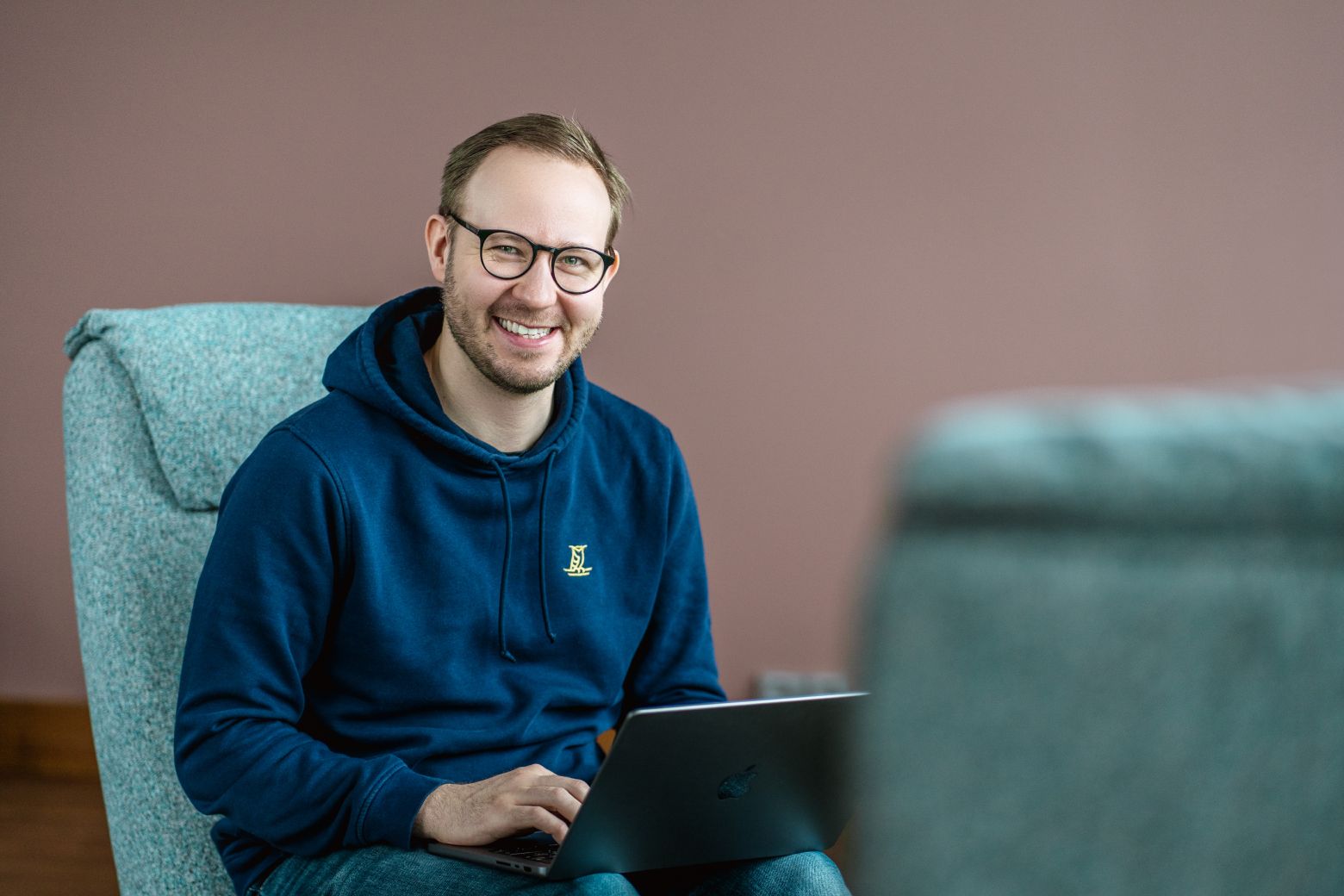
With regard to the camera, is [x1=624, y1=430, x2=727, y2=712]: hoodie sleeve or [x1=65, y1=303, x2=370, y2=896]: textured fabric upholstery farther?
[x1=624, y1=430, x2=727, y2=712]: hoodie sleeve

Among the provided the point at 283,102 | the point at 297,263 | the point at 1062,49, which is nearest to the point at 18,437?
the point at 297,263

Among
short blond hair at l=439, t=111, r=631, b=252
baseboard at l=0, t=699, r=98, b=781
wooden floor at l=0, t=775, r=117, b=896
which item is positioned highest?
short blond hair at l=439, t=111, r=631, b=252

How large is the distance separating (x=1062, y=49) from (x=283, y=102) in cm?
148

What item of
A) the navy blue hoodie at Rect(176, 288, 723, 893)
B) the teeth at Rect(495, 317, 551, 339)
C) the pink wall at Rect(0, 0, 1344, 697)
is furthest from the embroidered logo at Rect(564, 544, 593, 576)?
the pink wall at Rect(0, 0, 1344, 697)

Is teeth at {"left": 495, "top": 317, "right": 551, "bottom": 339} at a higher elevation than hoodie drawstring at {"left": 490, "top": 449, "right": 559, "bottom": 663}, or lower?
higher

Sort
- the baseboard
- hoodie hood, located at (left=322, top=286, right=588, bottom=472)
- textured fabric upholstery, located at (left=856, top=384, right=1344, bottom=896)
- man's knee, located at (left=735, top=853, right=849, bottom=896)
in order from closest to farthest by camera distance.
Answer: textured fabric upholstery, located at (left=856, top=384, right=1344, bottom=896) → man's knee, located at (left=735, top=853, right=849, bottom=896) → hoodie hood, located at (left=322, top=286, right=588, bottom=472) → the baseboard

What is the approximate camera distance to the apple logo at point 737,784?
40.6 inches

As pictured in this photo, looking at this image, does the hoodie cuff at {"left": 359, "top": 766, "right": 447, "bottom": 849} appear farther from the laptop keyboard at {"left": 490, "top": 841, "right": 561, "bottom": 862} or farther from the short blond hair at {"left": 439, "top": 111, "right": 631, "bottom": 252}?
the short blond hair at {"left": 439, "top": 111, "right": 631, "bottom": 252}

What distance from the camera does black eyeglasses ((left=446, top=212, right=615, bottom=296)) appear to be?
137 cm

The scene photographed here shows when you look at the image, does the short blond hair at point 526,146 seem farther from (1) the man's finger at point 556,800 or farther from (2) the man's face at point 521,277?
(1) the man's finger at point 556,800

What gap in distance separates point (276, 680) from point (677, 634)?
0.52 metres

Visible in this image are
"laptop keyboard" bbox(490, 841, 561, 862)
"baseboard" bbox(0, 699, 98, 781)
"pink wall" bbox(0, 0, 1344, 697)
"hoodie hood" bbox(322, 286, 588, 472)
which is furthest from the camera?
"baseboard" bbox(0, 699, 98, 781)

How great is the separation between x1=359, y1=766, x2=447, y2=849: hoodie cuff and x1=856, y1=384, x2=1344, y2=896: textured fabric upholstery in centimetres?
83

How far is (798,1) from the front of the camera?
218 cm
